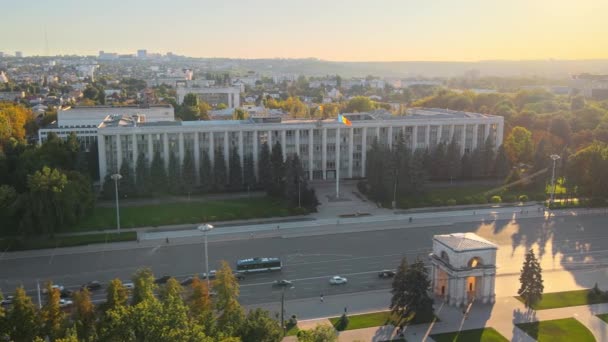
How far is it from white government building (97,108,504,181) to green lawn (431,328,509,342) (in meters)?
28.8

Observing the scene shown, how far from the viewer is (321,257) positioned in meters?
35.2

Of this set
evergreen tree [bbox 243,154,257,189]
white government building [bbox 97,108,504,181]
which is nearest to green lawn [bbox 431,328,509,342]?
evergreen tree [bbox 243,154,257,189]

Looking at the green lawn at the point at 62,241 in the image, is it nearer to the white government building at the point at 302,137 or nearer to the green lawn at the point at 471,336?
the white government building at the point at 302,137

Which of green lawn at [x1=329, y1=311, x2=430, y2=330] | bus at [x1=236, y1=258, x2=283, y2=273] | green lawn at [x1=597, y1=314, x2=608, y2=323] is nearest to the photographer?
green lawn at [x1=329, y1=311, x2=430, y2=330]

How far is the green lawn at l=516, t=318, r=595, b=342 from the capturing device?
25172 millimetres

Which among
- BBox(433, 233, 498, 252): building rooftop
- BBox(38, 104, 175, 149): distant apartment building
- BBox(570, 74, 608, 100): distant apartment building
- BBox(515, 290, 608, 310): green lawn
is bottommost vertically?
BBox(515, 290, 608, 310): green lawn

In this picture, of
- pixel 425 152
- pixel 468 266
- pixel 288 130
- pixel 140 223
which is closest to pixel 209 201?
pixel 140 223

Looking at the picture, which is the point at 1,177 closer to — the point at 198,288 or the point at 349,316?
the point at 198,288

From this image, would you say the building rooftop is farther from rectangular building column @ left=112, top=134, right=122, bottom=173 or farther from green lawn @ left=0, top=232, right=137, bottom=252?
rectangular building column @ left=112, top=134, right=122, bottom=173

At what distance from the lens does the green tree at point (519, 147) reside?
197 feet

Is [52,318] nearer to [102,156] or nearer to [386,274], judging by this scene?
[386,274]

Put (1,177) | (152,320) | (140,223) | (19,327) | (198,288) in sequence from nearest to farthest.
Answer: (152,320) < (19,327) < (198,288) < (140,223) < (1,177)

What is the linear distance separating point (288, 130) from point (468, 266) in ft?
94.1

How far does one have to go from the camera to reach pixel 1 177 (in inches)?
1820
